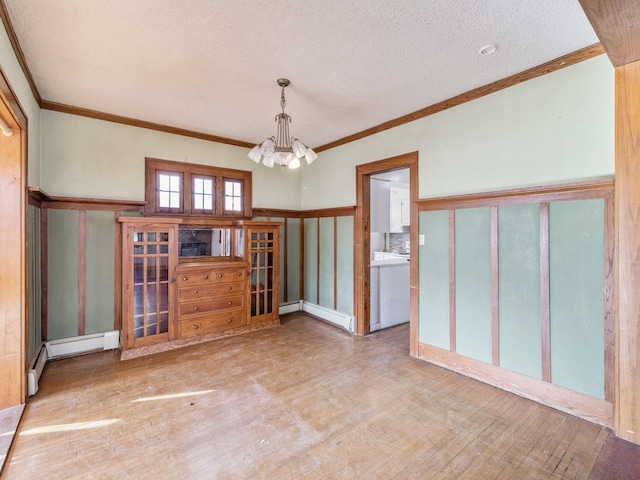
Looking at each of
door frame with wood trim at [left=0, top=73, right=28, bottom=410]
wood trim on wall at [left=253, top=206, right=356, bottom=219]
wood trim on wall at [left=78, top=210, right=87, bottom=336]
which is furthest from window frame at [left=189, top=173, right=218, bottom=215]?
door frame with wood trim at [left=0, top=73, right=28, bottom=410]

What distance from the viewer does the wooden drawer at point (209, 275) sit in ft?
12.4

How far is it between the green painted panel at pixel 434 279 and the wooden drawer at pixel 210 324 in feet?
7.92

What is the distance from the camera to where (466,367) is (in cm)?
304

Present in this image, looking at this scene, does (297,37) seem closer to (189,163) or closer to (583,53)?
(583,53)

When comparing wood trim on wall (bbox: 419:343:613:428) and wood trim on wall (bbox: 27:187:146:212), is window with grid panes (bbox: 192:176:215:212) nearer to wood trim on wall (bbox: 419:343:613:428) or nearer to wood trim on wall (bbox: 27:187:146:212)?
wood trim on wall (bbox: 27:187:146:212)

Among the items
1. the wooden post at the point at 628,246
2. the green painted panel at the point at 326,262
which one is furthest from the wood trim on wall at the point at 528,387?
the green painted panel at the point at 326,262

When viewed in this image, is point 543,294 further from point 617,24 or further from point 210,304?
point 210,304

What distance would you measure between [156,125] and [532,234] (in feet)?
14.7

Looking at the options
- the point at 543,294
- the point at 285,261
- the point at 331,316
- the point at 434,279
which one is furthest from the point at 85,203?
the point at 543,294

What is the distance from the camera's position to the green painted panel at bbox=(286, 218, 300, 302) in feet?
17.6

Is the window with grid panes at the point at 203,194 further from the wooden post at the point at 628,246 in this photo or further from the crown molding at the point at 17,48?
the wooden post at the point at 628,246

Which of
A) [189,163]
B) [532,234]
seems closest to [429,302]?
[532,234]

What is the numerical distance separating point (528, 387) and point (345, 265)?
102 inches

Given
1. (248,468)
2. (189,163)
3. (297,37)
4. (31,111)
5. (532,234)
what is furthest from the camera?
(189,163)
